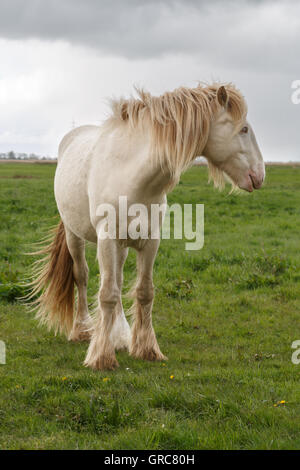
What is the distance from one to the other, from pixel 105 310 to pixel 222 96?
2206 mm

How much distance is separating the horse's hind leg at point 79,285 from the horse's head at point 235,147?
230cm

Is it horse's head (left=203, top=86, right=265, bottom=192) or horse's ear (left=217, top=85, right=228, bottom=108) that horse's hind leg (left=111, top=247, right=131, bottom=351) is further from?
horse's ear (left=217, top=85, right=228, bottom=108)

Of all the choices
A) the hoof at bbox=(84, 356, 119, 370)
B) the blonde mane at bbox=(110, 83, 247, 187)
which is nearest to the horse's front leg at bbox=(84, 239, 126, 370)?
the hoof at bbox=(84, 356, 119, 370)

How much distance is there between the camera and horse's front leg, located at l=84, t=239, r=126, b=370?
4.73 metres

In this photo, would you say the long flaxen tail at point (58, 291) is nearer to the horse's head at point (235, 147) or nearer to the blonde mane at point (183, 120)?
the blonde mane at point (183, 120)

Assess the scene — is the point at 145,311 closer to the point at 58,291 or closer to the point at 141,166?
the point at 58,291

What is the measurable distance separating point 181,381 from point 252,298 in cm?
314

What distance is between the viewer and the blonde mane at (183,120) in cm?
426

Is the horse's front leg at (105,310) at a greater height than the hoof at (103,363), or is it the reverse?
the horse's front leg at (105,310)

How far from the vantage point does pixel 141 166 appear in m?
4.51

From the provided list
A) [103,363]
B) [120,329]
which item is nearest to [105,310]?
[103,363]

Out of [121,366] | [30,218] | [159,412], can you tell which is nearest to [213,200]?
[30,218]

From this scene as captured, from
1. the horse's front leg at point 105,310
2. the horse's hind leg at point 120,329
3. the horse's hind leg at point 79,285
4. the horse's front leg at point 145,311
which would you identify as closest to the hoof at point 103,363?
the horse's front leg at point 105,310
